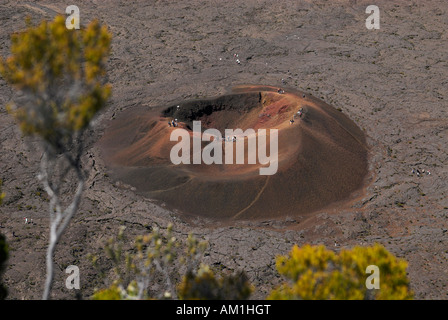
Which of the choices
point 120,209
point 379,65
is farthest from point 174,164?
point 379,65
